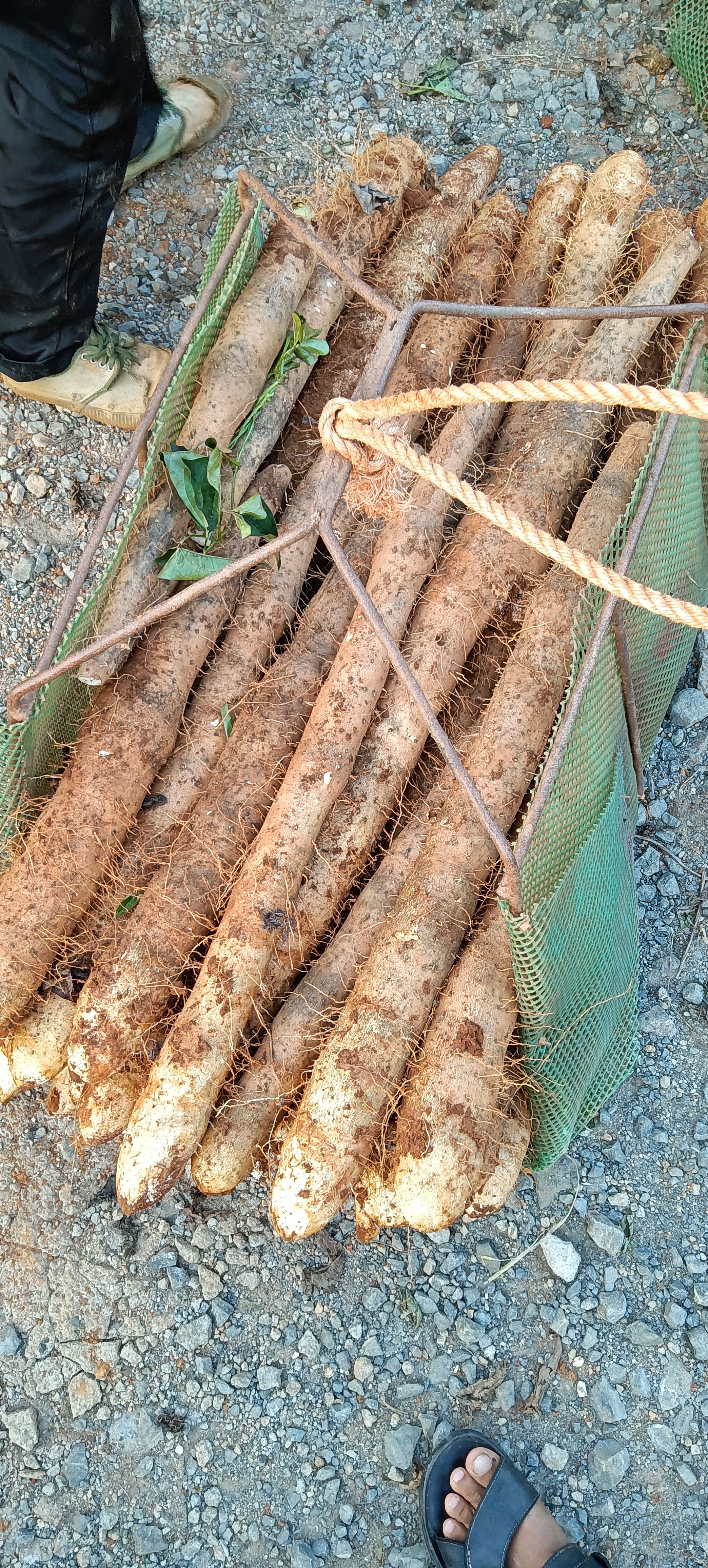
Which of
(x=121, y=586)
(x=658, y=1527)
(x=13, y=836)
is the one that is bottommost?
(x=658, y=1527)

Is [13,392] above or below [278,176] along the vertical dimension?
below

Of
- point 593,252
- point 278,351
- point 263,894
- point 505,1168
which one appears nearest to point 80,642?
point 263,894

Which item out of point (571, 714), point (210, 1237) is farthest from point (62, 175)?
point (210, 1237)

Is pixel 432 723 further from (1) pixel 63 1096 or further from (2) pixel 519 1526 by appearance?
(2) pixel 519 1526

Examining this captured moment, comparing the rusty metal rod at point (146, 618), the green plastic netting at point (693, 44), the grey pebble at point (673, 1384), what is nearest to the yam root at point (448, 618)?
the rusty metal rod at point (146, 618)

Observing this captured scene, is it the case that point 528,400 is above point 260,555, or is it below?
above

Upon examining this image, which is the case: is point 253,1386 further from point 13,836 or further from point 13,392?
point 13,392
